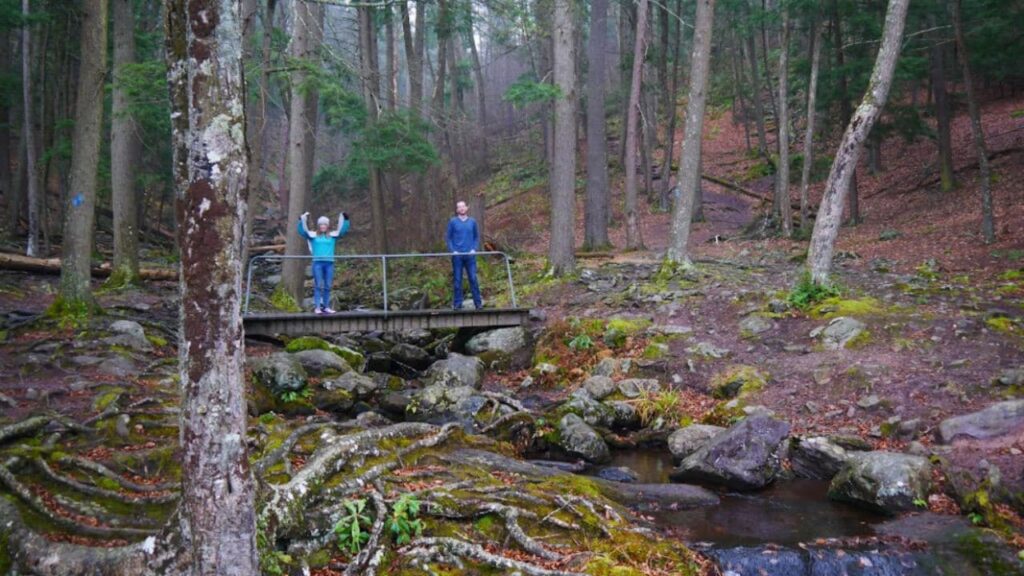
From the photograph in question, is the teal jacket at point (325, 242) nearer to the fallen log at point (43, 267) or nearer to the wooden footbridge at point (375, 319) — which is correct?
the wooden footbridge at point (375, 319)

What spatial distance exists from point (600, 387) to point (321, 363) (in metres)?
4.51

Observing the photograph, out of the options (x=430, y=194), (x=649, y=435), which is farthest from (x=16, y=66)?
(x=649, y=435)

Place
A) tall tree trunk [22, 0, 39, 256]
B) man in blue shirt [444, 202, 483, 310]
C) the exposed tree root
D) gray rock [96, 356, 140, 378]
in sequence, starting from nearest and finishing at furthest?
the exposed tree root
gray rock [96, 356, 140, 378]
man in blue shirt [444, 202, 483, 310]
tall tree trunk [22, 0, 39, 256]

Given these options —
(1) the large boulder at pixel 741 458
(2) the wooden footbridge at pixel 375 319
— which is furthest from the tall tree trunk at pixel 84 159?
(1) the large boulder at pixel 741 458

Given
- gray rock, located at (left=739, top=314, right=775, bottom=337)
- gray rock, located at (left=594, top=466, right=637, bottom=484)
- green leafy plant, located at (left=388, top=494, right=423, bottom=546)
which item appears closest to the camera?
green leafy plant, located at (left=388, top=494, right=423, bottom=546)

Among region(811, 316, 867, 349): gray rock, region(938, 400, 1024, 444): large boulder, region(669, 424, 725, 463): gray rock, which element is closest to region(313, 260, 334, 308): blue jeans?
region(669, 424, 725, 463): gray rock

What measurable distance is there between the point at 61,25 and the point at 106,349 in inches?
541

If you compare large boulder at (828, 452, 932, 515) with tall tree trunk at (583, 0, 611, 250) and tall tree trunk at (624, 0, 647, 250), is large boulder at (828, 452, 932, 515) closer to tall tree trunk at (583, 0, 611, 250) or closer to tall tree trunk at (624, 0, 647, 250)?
tall tree trunk at (624, 0, 647, 250)

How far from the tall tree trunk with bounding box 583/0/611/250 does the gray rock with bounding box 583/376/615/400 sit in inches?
351

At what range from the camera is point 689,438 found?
8898mm

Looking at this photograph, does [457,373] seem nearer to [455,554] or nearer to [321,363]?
[321,363]

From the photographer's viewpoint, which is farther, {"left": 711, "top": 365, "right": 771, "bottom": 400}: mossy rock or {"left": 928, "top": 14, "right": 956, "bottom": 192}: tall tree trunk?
{"left": 928, "top": 14, "right": 956, "bottom": 192}: tall tree trunk

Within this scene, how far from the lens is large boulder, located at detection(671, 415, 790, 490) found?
777 centimetres

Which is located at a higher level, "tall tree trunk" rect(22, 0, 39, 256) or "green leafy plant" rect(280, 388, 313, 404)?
"tall tree trunk" rect(22, 0, 39, 256)
